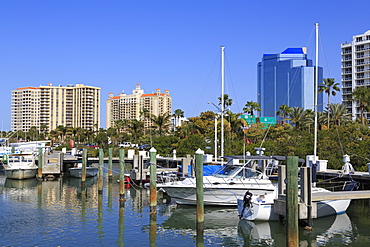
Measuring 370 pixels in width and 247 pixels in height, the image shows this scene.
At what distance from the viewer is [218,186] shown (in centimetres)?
2444

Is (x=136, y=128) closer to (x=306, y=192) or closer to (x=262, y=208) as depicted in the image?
(x=262, y=208)

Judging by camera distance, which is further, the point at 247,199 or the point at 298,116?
the point at 298,116

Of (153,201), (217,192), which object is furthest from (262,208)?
(153,201)

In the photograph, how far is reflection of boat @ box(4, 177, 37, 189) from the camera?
37269mm

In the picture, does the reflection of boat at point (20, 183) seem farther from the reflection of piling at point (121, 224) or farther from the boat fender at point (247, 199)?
the boat fender at point (247, 199)

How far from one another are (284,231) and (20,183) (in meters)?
27.6

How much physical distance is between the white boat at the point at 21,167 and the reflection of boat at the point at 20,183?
20.6 inches

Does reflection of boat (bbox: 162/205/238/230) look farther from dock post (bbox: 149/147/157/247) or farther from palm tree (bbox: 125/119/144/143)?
palm tree (bbox: 125/119/144/143)

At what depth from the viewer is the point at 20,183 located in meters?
39.3

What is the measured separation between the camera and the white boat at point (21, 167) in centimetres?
4153

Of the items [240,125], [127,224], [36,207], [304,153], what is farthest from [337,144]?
[240,125]

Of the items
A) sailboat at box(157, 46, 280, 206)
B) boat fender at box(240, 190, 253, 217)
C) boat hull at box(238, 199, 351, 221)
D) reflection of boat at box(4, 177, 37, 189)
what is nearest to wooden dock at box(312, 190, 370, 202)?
boat hull at box(238, 199, 351, 221)

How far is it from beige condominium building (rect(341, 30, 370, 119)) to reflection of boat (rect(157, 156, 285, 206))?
87425 millimetres

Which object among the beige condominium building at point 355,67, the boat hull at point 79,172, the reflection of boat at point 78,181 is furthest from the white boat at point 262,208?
the beige condominium building at point 355,67
